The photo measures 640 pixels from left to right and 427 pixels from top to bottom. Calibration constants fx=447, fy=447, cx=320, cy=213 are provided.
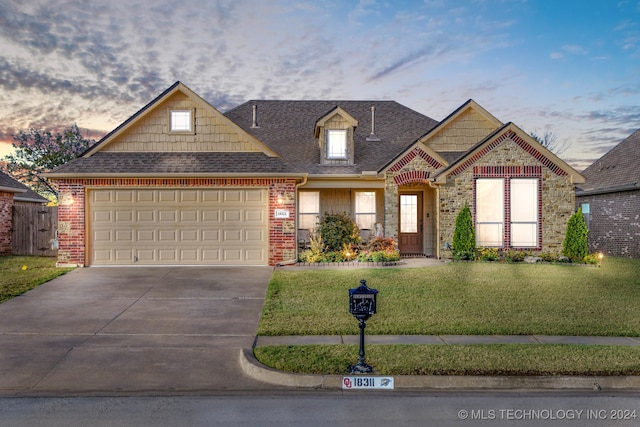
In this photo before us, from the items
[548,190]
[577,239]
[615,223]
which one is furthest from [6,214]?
[615,223]

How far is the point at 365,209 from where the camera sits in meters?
18.4

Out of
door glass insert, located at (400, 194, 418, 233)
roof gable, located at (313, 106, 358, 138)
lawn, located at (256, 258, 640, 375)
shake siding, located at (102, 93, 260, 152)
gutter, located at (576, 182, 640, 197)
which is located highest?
roof gable, located at (313, 106, 358, 138)

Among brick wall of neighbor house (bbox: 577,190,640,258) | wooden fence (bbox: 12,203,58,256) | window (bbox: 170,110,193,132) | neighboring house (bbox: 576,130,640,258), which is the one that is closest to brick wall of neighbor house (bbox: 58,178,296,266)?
window (bbox: 170,110,193,132)

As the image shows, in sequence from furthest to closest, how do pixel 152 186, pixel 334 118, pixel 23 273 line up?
1. pixel 334 118
2. pixel 152 186
3. pixel 23 273

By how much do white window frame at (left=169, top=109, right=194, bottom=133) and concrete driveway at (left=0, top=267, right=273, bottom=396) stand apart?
538 cm

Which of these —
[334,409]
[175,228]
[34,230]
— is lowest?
[334,409]

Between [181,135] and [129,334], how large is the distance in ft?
30.4

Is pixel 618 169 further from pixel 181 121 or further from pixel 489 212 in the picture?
pixel 181 121

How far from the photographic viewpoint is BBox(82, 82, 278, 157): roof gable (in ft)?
50.0

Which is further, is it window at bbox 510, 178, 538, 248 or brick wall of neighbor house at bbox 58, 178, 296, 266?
window at bbox 510, 178, 538, 248

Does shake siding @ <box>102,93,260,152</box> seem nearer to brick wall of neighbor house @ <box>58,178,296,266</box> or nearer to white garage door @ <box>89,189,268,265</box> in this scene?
brick wall of neighbor house @ <box>58,178,296,266</box>

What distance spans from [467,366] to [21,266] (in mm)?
15149

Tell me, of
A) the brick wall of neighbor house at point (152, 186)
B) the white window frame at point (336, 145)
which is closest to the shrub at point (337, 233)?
the brick wall of neighbor house at point (152, 186)

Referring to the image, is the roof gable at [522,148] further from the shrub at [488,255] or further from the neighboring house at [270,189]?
the shrub at [488,255]
